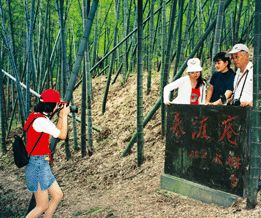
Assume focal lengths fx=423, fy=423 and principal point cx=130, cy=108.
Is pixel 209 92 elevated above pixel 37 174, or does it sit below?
above

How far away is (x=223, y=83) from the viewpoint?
3.88m

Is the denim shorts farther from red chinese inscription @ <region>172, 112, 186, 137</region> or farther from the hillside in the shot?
red chinese inscription @ <region>172, 112, 186, 137</region>

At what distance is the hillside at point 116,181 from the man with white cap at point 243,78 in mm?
830

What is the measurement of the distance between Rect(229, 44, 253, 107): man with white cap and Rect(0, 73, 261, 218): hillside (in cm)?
83

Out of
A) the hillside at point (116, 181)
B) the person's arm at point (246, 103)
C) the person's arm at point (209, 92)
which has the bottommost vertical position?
the hillside at point (116, 181)

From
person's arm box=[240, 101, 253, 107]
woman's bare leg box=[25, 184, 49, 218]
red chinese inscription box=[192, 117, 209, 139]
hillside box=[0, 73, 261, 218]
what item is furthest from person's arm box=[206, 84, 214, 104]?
woman's bare leg box=[25, 184, 49, 218]

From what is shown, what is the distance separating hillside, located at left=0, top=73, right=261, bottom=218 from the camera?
4027mm

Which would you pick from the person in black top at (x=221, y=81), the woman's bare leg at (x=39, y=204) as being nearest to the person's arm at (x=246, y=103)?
the person in black top at (x=221, y=81)

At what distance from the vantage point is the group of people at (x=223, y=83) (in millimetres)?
3496

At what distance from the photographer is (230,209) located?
350 centimetres

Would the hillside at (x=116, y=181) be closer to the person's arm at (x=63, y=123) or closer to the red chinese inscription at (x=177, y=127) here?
the red chinese inscription at (x=177, y=127)

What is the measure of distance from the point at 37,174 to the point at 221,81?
184 centimetres

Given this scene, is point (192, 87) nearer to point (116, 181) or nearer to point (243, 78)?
point (243, 78)

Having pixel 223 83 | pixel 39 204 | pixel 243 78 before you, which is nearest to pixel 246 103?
pixel 243 78
